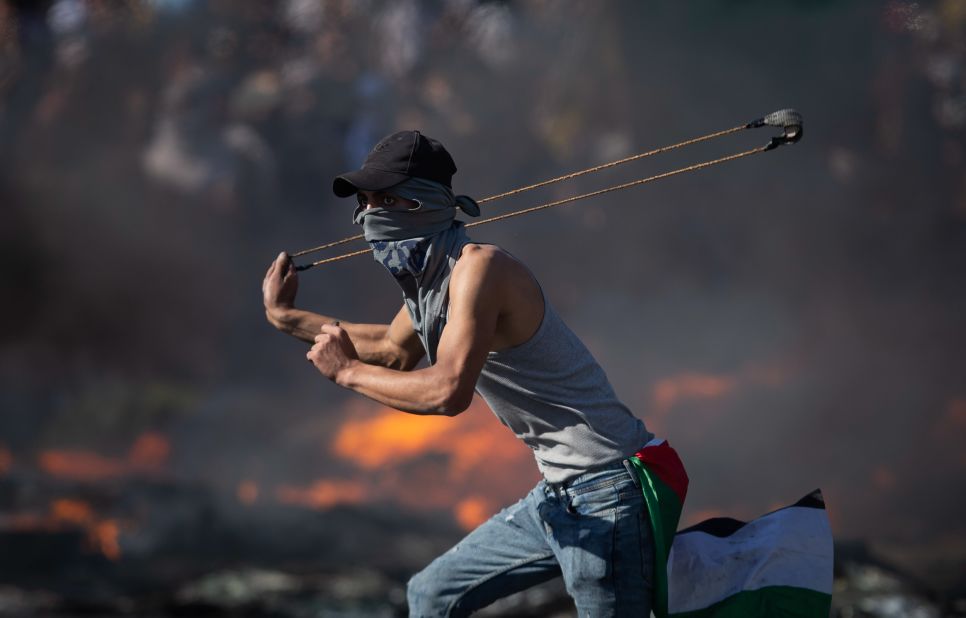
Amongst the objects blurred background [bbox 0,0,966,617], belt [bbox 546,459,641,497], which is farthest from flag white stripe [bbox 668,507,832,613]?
blurred background [bbox 0,0,966,617]

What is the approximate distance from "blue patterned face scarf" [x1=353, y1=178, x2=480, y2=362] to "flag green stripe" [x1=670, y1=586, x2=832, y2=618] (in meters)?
1.08

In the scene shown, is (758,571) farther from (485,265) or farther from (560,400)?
(485,265)

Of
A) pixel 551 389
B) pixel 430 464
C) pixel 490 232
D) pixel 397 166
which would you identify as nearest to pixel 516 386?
pixel 551 389

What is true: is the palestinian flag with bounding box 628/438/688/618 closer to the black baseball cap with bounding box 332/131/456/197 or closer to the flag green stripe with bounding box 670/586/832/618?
the flag green stripe with bounding box 670/586/832/618

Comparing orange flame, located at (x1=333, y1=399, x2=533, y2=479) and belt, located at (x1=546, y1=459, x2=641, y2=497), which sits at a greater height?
orange flame, located at (x1=333, y1=399, x2=533, y2=479)

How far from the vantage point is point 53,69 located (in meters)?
9.85

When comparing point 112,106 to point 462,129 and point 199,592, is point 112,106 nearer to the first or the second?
point 462,129

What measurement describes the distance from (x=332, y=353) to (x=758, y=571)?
1301mm

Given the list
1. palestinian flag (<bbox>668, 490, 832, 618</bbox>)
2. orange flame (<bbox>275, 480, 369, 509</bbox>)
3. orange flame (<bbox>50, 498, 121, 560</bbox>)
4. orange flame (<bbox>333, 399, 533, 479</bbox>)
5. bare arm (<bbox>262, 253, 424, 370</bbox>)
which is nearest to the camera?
palestinian flag (<bbox>668, 490, 832, 618</bbox>)

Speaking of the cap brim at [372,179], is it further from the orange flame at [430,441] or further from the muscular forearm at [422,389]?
the orange flame at [430,441]

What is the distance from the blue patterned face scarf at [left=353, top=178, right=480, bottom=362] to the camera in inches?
100

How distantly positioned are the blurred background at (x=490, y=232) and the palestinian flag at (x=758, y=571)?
21.0 ft

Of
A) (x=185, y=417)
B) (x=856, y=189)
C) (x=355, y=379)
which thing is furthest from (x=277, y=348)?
(x=355, y=379)

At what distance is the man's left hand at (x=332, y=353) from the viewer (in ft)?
8.21
